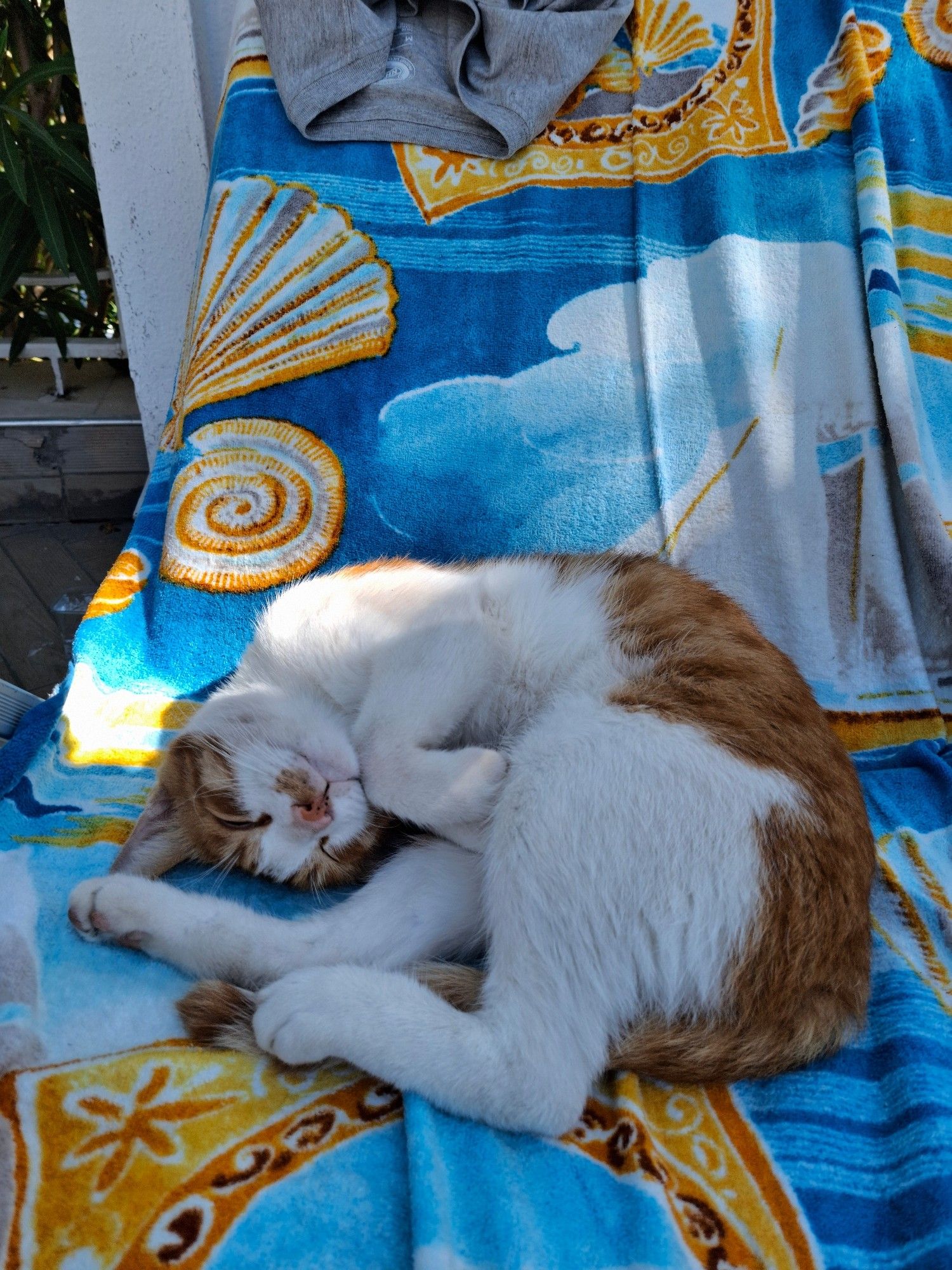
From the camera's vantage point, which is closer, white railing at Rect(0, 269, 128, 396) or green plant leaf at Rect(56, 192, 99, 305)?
green plant leaf at Rect(56, 192, 99, 305)

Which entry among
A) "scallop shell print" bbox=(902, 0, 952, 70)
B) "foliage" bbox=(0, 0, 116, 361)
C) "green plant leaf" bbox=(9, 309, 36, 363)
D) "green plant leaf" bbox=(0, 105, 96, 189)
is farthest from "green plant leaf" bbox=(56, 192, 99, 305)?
"scallop shell print" bbox=(902, 0, 952, 70)

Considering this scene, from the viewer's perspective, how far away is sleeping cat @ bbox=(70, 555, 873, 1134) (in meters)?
1.13

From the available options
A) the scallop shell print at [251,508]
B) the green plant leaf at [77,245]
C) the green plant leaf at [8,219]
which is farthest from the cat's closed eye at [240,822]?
the green plant leaf at [8,219]

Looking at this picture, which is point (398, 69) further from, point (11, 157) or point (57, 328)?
point (57, 328)

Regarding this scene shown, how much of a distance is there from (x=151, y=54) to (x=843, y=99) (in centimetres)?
182

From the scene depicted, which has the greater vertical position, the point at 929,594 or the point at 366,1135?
the point at 929,594

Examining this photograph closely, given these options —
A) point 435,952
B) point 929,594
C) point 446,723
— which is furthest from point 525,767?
point 929,594

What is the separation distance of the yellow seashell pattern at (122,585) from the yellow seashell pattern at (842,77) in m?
1.82

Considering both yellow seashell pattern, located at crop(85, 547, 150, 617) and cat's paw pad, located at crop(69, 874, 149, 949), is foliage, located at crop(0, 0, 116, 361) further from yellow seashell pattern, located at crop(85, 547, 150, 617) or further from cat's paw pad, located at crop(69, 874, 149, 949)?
cat's paw pad, located at crop(69, 874, 149, 949)

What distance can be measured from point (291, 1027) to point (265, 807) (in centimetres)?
40

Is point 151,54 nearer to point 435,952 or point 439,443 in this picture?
point 439,443

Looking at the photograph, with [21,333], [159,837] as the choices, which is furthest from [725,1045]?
[21,333]

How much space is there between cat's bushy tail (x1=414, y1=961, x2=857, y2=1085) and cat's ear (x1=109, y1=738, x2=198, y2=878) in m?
0.58

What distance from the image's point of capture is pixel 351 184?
7.14 feet
